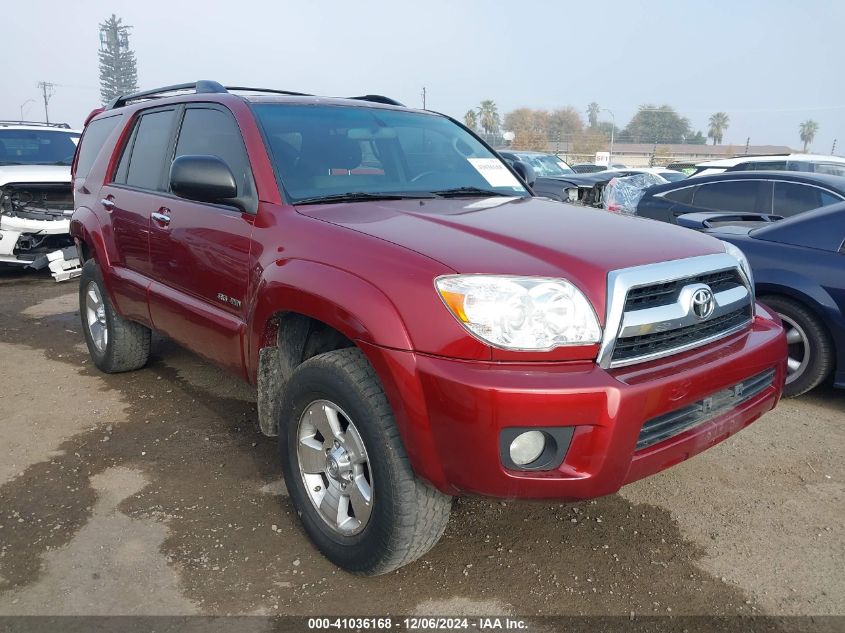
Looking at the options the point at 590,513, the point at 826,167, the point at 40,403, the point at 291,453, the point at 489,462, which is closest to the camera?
the point at 489,462

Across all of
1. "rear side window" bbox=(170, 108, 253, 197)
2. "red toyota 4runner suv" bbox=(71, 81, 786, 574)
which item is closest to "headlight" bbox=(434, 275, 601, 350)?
"red toyota 4runner suv" bbox=(71, 81, 786, 574)

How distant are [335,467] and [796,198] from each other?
213 inches

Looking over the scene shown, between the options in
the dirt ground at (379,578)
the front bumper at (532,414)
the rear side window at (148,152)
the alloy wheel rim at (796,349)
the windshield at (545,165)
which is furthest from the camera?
the windshield at (545,165)

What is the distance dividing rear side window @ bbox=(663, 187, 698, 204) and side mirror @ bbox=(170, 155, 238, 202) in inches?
213

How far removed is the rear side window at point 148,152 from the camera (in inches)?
147

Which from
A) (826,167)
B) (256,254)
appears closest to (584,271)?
(256,254)

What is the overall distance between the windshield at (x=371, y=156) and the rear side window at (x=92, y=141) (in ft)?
6.52

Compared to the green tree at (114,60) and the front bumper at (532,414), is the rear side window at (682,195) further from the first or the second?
the green tree at (114,60)

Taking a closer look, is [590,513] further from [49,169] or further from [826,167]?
[826,167]

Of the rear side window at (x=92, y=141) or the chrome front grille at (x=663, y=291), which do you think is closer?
the chrome front grille at (x=663, y=291)

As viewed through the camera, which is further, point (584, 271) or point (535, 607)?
point (535, 607)

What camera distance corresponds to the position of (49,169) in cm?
860

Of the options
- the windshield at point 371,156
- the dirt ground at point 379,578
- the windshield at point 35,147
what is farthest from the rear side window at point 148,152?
the windshield at point 35,147

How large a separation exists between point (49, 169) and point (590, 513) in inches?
330
